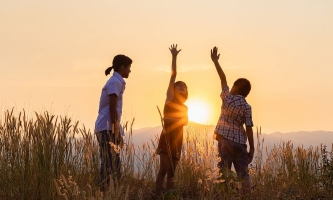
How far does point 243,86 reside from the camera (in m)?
5.44

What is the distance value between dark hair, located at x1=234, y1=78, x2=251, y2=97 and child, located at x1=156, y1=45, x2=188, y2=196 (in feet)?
2.00

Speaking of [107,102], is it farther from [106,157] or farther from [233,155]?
[233,155]

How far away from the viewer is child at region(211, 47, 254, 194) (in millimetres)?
5371

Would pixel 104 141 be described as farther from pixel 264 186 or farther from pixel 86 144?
pixel 264 186

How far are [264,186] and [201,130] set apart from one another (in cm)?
189

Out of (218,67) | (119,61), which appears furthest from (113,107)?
(218,67)

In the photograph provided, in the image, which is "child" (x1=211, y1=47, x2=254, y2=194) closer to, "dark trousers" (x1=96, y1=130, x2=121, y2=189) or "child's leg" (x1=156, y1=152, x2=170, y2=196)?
"child's leg" (x1=156, y1=152, x2=170, y2=196)

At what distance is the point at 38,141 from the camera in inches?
190

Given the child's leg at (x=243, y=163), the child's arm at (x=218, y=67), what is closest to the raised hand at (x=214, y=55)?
the child's arm at (x=218, y=67)

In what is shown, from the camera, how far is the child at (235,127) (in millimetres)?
5371

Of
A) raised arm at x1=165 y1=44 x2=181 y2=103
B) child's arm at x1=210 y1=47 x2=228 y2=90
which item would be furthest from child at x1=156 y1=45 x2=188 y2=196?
child's arm at x1=210 y1=47 x2=228 y2=90

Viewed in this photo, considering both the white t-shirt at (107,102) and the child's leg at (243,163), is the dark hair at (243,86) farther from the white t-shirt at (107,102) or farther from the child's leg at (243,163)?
the white t-shirt at (107,102)

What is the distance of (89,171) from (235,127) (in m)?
1.69

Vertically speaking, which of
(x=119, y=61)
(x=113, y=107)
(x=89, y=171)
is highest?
(x=119, y=61)
